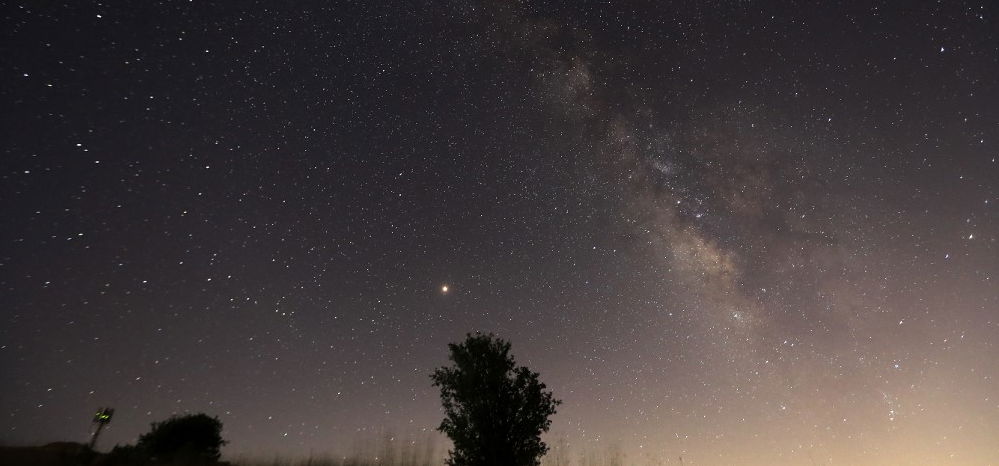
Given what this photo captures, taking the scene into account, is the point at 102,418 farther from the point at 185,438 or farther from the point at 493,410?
the point at 493,410

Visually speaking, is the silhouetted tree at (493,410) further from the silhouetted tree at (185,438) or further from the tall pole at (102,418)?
the tall pole at (102,418)

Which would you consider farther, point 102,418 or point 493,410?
point 102,418

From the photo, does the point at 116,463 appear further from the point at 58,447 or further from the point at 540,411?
the point at 540,411

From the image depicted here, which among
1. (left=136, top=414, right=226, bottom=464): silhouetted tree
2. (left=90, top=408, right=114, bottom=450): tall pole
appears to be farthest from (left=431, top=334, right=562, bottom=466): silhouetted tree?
(left=90, top=408, right=114, bottom=450): tall pole

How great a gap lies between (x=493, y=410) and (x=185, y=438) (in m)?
21.6

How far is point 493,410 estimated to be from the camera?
64.0ft

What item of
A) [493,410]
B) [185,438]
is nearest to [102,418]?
[185,438]

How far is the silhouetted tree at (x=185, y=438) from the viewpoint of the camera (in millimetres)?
27775

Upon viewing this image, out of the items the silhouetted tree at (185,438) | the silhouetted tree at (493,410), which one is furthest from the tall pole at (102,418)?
the silhouetted tree at (493,410)

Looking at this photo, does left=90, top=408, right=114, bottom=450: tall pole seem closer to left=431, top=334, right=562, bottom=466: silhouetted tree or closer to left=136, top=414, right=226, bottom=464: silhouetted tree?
left=136, top=414, right=226, bottom=464: silhouetted tree

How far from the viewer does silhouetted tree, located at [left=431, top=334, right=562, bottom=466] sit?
18.8 m

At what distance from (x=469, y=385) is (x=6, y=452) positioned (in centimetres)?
2203

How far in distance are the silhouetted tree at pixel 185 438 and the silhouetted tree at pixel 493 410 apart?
17158 mm

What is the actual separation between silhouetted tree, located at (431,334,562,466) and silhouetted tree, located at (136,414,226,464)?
56.3ft
